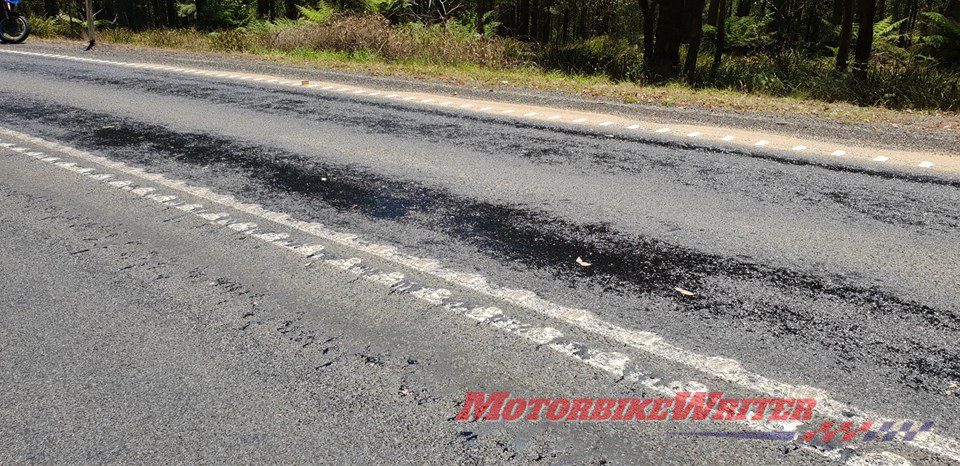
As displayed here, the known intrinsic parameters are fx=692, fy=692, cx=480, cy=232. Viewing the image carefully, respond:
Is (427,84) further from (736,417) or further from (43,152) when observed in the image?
(736,417)

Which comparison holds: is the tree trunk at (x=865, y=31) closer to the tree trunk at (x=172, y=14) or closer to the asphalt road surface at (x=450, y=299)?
the asphalt road surface at (x=450, y=299)

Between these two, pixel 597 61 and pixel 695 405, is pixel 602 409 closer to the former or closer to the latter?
pixel 695 405

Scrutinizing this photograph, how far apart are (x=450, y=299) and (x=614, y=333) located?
2.86 ft

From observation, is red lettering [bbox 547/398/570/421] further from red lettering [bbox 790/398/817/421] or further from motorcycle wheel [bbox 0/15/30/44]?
motorcycle wheel [bbox 0/15/30/44]

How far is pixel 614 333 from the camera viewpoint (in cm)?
327

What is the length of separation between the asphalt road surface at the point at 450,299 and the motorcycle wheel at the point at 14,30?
580 inches

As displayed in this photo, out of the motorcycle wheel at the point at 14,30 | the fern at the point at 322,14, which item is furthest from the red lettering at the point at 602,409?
the motorcycle wheel at the point at 14,30

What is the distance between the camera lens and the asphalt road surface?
254cm

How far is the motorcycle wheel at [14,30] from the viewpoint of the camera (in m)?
18.5

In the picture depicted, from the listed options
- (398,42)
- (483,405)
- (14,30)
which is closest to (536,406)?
(483,405)

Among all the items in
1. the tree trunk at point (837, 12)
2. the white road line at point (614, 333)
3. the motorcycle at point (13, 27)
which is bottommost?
the white road line at point (614, 333)

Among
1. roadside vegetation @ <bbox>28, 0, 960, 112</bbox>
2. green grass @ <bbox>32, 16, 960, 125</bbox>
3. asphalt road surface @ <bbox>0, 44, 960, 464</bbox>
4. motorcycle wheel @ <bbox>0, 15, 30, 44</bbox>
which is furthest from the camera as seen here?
motorcycle wheel @ <bbox>0, 15, 30, 44</bbox>

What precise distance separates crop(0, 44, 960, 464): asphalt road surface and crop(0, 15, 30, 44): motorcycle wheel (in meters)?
14.7

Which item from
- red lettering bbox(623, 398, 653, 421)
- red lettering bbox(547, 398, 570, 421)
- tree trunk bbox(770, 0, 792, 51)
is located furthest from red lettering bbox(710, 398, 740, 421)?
tree trunk bbox(770, 0, 792, 51)
